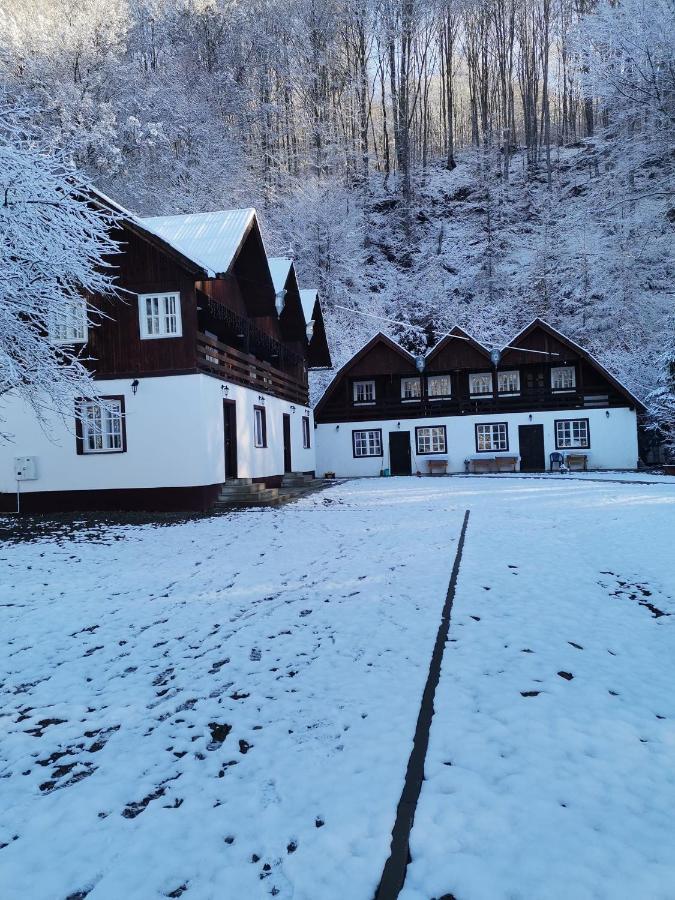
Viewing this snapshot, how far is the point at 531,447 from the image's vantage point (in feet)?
87.8

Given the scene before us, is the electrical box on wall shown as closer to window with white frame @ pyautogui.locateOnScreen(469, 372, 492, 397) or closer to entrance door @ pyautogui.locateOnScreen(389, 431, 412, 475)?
entrance door @ pyautogui.locateOnScreen(389, 431, 412, 475)

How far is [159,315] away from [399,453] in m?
16.0

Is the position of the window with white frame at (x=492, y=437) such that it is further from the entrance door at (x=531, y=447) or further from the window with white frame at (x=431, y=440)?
the window with white frame at (x=431, y=440)

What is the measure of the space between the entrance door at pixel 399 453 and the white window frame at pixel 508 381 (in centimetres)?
504

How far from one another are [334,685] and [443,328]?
112 feet

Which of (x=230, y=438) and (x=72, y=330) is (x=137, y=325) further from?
(x=230, y=438)

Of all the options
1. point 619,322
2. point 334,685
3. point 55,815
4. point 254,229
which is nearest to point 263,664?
point 334,685

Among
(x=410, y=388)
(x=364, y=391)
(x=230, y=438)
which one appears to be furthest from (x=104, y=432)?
(x=410, y=388)

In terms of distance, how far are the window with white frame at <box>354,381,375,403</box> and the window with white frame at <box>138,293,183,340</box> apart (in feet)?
51.1

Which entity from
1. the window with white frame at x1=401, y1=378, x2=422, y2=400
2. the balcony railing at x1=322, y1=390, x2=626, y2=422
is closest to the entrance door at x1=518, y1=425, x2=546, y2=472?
the balcony railing at x1=322, y1=390, x2=626, y2=422

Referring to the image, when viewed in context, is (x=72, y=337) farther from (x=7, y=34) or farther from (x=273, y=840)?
(x=7, y=34)

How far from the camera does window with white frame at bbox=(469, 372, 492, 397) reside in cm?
2815

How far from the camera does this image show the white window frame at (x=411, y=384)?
28.5 metres

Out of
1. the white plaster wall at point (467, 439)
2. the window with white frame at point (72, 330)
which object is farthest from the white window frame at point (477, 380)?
the window with white frame at point (72, 330)
